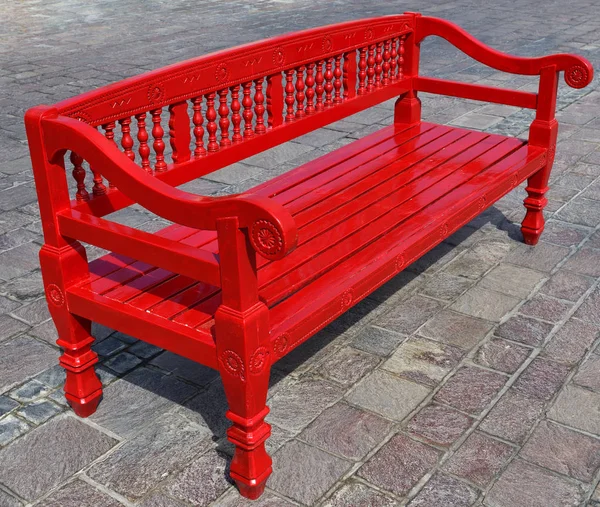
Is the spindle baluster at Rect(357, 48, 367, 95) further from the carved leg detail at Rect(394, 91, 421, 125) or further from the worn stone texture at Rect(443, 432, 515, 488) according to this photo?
the worn stone texture at Rect(443, 432, 515, 488)

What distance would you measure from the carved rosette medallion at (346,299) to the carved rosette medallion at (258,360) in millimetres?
486

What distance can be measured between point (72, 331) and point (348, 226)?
4.10 feet

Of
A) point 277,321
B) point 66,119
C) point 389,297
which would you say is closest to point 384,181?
point 389,297

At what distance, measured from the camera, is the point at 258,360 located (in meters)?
2.75

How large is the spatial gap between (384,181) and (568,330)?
1.14 m

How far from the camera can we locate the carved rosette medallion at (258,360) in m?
2.72

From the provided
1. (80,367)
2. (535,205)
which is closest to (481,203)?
(535,205)

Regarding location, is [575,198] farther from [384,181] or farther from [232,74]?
[232,74]

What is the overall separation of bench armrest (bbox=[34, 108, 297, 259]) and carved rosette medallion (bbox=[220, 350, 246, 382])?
425 millimetres

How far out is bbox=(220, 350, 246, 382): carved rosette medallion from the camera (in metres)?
2.72

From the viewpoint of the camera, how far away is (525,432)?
3.24 meters

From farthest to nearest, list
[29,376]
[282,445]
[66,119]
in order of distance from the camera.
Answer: [29,376], [282,445], [66,119]

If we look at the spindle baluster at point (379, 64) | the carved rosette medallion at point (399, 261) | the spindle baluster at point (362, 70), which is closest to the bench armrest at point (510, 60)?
the spindle baluster at point (379, 64)

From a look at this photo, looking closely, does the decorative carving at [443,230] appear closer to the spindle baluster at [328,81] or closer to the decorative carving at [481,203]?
the decorative carving at [481,203]
